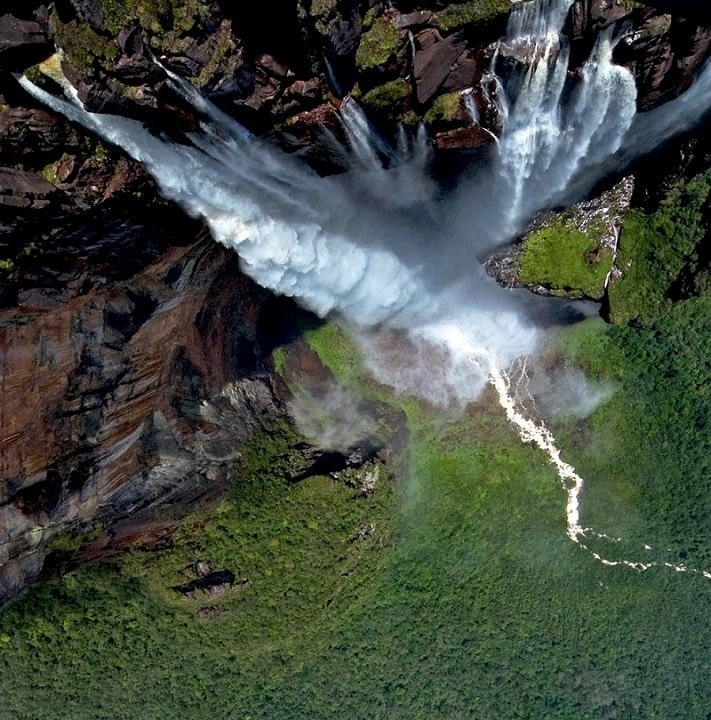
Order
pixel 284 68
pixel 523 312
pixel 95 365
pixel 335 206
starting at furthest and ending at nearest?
pixel 523 312 → pixel 335 206 → pixel 95 365 → pixel 284 68

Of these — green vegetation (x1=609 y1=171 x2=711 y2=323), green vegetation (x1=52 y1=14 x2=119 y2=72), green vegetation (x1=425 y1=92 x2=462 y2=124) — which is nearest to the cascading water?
green vegetation (x1=52 y1=14 x2=119 y2=72)

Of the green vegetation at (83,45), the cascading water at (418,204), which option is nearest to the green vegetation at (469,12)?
the cascading water at (418,204)

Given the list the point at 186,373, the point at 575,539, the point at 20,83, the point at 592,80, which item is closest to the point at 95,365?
the point at 186,373

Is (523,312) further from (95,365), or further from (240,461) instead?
(95,365)

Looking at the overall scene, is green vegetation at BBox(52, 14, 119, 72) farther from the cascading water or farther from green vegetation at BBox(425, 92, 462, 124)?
green vegetation at BBox(425, 92, 462, 124)

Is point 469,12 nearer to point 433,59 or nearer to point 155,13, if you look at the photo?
point 433,59

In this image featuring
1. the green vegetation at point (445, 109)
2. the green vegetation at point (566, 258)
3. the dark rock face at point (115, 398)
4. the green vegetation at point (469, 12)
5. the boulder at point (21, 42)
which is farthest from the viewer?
the green vegetation at point (566, 258)

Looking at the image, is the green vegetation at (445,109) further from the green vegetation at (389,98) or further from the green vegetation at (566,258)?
the green vegetation at (566,258)
